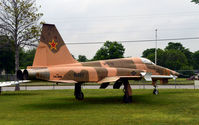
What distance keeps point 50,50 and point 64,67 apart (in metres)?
1.30

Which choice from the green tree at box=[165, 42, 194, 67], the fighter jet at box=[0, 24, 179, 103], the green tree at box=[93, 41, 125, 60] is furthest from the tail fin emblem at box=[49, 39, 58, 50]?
the green tree at box=[165, 42, 194, 67]

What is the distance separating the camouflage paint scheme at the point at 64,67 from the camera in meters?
14.5

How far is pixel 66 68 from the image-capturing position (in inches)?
603

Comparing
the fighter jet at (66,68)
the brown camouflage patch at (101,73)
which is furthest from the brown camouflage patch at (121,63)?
the brown camouflage patch at (101,73)

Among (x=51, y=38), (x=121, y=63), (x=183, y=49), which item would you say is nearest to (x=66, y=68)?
(x=51, y=38)

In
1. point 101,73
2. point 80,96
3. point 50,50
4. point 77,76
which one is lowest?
point 80,96

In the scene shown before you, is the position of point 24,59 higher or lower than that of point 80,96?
higher

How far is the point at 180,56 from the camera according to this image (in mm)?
89875

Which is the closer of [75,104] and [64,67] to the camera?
[64,67]

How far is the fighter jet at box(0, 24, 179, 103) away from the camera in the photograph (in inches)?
570

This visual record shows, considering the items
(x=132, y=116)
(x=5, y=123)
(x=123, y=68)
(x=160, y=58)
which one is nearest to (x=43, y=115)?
(x=5, y=123)

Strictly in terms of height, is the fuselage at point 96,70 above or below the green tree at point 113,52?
below

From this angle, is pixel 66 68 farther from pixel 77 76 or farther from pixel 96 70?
pixel 96 70

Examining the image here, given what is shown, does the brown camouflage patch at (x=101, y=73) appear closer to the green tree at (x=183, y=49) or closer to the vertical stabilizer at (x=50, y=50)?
the vertical stabilizer at (x=50, y=50)
